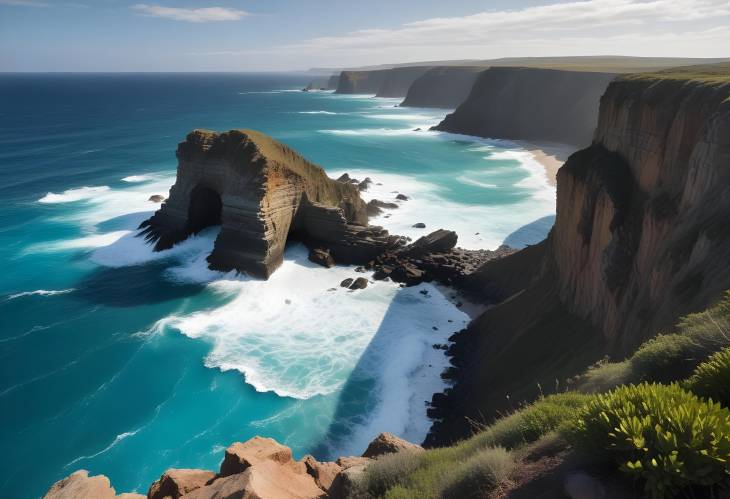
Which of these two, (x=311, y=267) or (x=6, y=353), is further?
(x=311, y=267)

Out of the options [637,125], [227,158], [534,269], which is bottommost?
[534,269]

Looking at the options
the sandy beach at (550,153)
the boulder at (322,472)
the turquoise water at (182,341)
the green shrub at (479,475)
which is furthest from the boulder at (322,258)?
the sandy beach at (550,153)

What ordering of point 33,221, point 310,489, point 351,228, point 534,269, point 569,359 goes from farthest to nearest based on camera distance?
point 33,221 → point 351,228 → point 534,269 → point 569,359 → point 310,489

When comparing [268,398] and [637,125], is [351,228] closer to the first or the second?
[268,398]

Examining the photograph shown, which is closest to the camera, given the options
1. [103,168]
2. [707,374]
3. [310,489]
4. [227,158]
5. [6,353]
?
[707,374]

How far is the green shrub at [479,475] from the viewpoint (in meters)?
6.15

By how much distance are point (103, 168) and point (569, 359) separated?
197ft

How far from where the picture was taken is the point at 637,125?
1755 cm

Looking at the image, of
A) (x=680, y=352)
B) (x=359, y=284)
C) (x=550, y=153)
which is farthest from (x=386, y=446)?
(x=550, y=153)

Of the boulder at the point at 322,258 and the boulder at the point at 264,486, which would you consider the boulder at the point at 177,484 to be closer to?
the boulder at the point at 264,486

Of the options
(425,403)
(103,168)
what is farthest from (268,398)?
(103,168)

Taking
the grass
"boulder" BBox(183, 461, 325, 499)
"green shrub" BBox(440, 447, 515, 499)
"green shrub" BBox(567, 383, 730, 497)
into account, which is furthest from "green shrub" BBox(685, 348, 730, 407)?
"boulder" BBox(183, 461, 325, 499)

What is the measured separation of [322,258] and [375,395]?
14315mm

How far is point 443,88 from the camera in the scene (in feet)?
465
